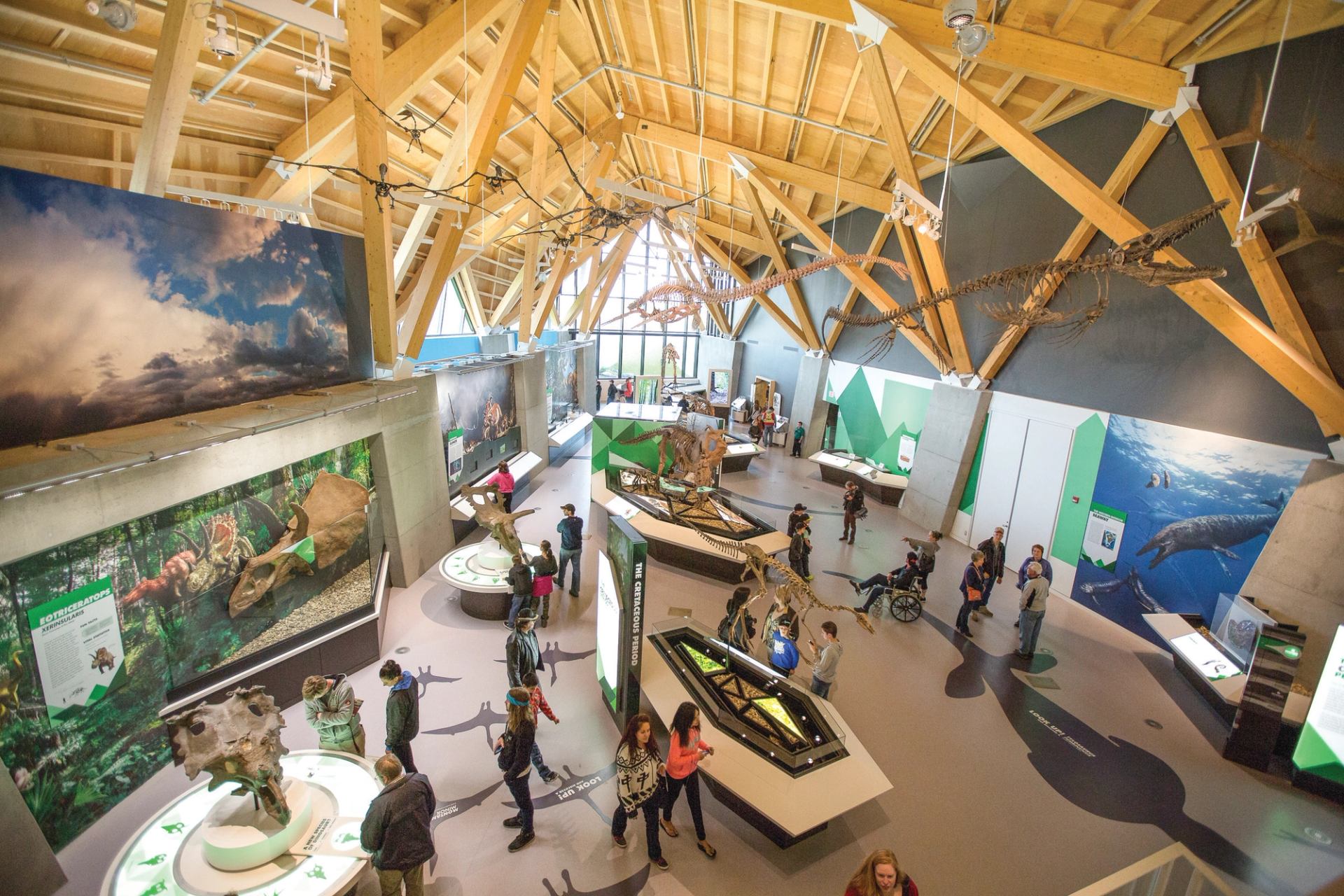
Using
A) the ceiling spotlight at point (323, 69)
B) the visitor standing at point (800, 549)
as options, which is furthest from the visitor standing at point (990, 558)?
the ceiling spotlight at point (323, 69)

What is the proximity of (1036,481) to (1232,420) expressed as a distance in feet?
10.5

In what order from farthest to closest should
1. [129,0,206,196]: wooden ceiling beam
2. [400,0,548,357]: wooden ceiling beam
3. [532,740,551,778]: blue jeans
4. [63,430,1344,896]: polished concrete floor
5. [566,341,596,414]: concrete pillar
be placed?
[566,341,596,414]: concrete pillar < [400,0,548,357]: wooden ceiling beam < [532,740,551,778]: blue jeans < [129,0,206,196]: wooden ceiling beam < [63,430,1344,896]: polished concrete floor

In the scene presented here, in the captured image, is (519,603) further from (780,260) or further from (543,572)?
(780,260)

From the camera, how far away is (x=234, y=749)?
3.63 metres

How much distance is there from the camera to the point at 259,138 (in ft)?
27.6

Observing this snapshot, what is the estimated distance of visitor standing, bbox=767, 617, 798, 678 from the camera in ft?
20.2

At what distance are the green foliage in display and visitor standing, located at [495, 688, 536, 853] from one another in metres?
3.17

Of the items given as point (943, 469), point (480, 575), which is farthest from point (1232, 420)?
point (480, 575)

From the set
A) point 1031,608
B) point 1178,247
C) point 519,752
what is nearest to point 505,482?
point 519,752

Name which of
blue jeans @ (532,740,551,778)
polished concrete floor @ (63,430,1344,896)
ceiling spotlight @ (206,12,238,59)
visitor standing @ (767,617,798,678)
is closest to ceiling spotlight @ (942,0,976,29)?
ceiling spotlight @ (206,12,238,59)

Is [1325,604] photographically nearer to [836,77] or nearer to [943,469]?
[943,469]

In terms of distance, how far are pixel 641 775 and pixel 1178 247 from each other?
378 inches

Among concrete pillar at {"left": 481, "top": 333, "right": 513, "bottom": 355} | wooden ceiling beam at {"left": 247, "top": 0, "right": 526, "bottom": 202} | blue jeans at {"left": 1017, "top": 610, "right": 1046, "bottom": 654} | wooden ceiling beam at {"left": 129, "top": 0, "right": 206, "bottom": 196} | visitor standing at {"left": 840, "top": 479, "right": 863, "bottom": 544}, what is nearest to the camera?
wooden ceiling beam at {"left": 129, "top": 0, "right": 206, "bottom": 196}

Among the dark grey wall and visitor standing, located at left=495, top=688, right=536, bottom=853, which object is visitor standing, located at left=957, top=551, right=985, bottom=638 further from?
visitor standing, located at left=495, top=688, right=536, bottom=853
